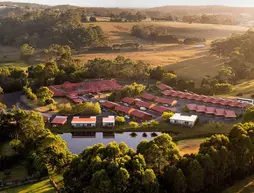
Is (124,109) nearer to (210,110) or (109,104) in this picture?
(109,104)

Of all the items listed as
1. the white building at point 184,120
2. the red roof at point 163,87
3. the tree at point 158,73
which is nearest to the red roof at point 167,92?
A: the red roof at point 163,87

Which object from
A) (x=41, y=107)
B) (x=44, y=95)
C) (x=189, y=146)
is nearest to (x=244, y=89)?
(x=189, y=146)

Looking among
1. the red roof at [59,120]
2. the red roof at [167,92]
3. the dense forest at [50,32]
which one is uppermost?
the dense forest at [50,32]

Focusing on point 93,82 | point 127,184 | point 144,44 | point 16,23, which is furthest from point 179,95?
point 16,23

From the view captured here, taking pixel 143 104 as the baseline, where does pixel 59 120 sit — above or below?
below

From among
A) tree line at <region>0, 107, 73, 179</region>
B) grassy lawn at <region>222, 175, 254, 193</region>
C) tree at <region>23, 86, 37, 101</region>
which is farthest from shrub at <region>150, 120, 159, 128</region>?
tree at <region>23, 86, 37, 101</region>

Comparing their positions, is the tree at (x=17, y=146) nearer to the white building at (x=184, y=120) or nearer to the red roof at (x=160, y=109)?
the white building at (x=184, y=120)
